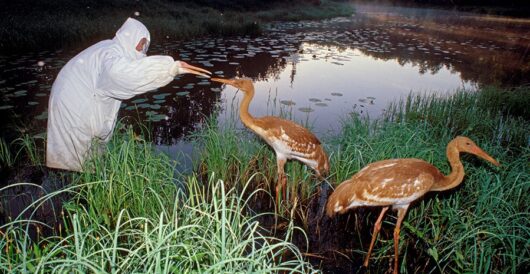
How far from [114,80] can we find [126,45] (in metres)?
0.51

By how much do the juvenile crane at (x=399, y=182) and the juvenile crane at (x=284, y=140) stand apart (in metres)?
0.74

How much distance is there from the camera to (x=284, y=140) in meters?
3.66

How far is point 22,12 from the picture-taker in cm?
1172

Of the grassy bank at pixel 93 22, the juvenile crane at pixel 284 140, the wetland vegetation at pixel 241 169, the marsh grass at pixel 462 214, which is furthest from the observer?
the grassy bank at pixel 93 22

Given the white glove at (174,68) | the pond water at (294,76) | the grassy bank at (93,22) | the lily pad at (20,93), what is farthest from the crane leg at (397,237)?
the grassy bank at (93,22)

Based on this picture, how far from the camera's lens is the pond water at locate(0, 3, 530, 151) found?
19.9ft

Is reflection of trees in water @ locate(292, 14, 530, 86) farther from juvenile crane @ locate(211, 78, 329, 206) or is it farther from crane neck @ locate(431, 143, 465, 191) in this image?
juvenile crane @ locate(211, 78, 329, 206)

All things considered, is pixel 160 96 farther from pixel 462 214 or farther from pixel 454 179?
pixel 462 214

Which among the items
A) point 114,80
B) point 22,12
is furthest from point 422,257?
point 22,12

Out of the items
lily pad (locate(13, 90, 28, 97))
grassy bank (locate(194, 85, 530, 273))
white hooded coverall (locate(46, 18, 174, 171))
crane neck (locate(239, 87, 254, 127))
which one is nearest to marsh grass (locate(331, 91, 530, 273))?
grassy bank (locate(194, 85, 530, 273))

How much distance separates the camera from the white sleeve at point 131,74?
2.84 m

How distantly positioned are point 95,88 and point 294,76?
7.52m

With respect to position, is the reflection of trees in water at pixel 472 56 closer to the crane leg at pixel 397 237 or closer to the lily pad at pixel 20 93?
the crane leg at pixel 397 237

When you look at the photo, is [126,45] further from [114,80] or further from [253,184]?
[253,184]
